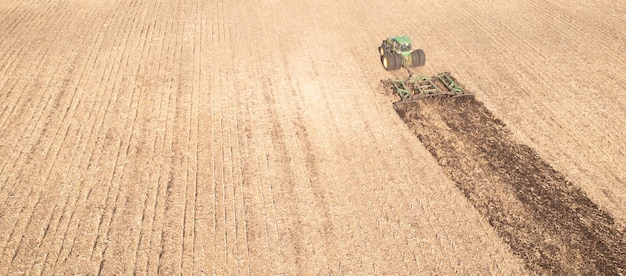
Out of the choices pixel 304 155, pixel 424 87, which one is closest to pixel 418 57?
pixel 424 87

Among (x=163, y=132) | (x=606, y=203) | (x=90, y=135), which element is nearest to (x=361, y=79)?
(x=163, y=132)

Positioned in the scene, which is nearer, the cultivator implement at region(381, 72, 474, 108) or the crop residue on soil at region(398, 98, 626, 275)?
the crop residue on soil at region(398, 98, 626, 275)

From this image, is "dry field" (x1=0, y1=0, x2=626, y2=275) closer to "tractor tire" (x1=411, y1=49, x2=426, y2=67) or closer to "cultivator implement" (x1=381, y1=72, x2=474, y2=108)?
"cultivator implement" (x1=381, y1=72, x2=474, y2=108)

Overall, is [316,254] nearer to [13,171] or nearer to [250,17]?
[13,171]

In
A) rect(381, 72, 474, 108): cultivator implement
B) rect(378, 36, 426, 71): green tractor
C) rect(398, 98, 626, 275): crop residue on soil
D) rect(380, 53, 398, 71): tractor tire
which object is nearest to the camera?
rect(398, 98, 626, 275): crop residue on soil

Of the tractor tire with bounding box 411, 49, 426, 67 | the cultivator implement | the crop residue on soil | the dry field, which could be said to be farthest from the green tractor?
the crop residue on soil
